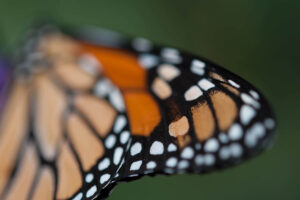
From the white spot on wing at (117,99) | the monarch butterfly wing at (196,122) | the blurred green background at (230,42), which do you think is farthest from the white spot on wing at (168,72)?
the blurred green background at (230,42)

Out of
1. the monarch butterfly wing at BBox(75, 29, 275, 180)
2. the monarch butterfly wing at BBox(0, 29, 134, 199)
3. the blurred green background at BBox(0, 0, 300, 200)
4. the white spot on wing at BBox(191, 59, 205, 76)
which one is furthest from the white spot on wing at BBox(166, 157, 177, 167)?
the blurred green background at BBox(0, 0, 300, 200)

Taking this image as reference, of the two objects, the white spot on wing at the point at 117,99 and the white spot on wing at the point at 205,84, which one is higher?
the white spot on wing at the point at 205,84

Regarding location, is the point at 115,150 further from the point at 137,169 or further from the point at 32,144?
the point at 32,144

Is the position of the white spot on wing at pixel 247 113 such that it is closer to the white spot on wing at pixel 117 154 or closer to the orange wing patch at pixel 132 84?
the orange wing patch at pixel 132 84

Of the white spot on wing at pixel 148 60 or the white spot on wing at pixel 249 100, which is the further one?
the white spot on wing at pixel 148 60

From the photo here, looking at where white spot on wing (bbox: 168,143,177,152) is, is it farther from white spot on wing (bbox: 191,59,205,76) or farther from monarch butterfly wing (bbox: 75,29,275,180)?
white spot on wing (bbox: 191,59,205,76)

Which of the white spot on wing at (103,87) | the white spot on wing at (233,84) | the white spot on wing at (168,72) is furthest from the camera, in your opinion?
the white spot on wing at (103,87)
